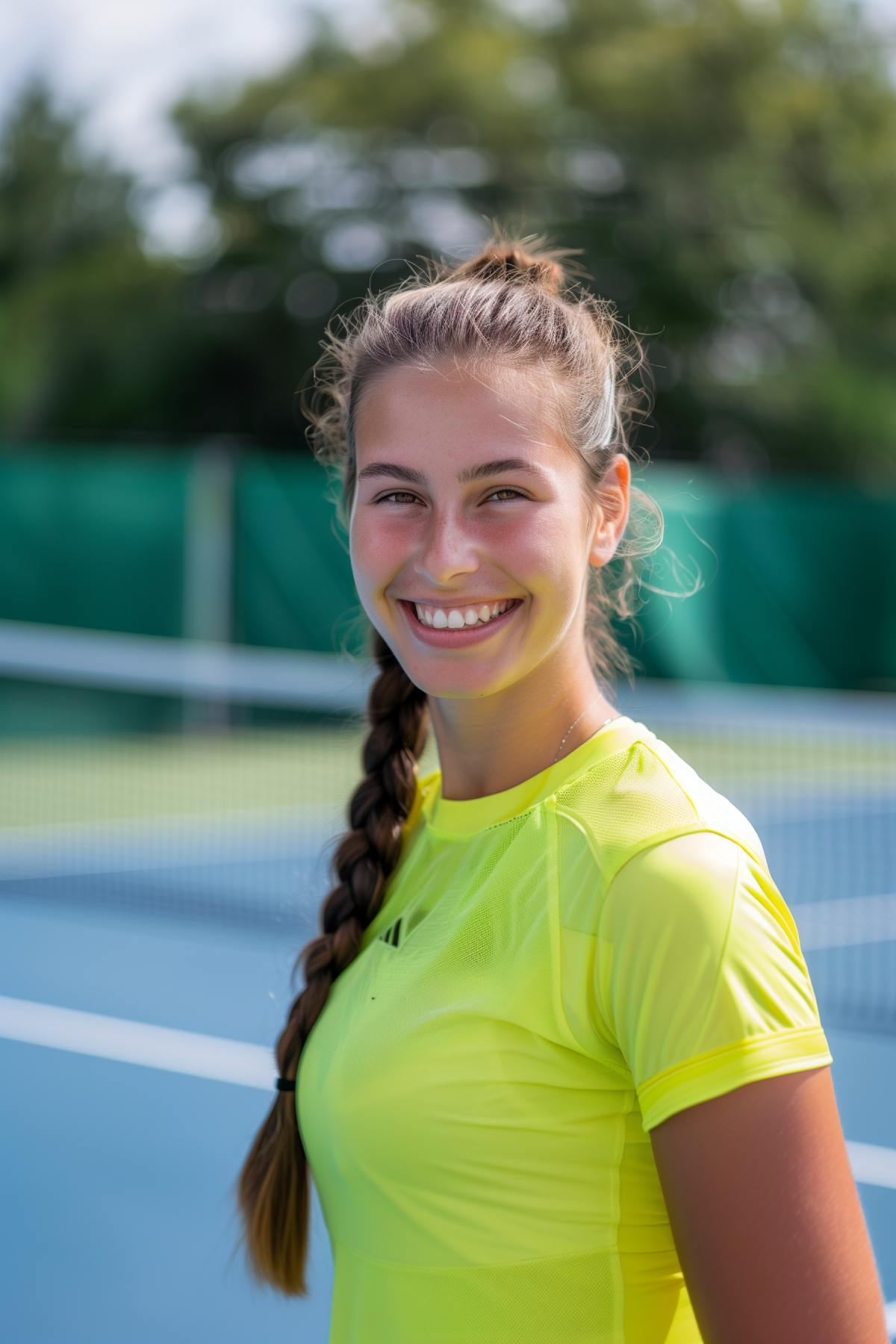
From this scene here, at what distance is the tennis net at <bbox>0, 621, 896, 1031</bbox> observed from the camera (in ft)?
23.1

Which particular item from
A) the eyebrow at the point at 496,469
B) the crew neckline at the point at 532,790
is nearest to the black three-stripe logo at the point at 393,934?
the crew neckline at the point at 532,790

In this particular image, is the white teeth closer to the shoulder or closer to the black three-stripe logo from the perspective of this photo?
the shoulder

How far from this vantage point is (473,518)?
168 centimetres

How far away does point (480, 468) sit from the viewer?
1.65 m

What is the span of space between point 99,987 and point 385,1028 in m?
4.46

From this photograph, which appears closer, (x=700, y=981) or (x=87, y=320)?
(x=700, y=981)

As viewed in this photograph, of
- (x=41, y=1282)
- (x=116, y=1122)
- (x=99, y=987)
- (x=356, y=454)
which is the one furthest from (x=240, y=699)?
(x=356, y=454)

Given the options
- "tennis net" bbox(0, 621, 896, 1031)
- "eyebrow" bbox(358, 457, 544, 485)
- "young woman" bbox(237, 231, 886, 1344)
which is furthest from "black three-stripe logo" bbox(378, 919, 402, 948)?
"eyebrow" bbox(358, 457, 544, 485)

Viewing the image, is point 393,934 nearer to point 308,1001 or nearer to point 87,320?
point 308,1001

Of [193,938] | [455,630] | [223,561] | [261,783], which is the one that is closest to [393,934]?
[455,630]

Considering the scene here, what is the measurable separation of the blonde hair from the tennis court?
0.88 ft

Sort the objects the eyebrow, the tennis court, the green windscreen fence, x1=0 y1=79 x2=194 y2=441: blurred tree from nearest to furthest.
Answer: the eyebrow
the tennis court
the green windscreen fence
x1=0 y1=79 x2=194 y2=441: blurred tree

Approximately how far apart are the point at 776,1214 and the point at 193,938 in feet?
18.2

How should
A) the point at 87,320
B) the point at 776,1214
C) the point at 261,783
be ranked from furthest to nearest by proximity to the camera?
A: the point at 87,320
the point at 261,783
the point at 776,1214
